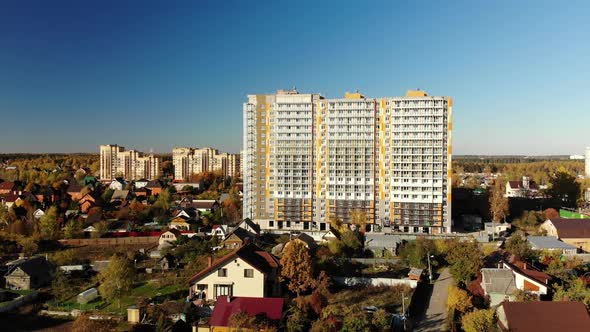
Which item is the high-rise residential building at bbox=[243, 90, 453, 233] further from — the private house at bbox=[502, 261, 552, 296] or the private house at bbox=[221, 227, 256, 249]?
the private house at bbox=[502, 261, 552, 296]

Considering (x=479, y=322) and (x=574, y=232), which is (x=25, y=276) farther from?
(x=574, y=232)

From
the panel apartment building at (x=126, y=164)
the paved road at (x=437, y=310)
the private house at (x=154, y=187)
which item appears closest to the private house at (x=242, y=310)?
the paved road at (x=437, y=310)

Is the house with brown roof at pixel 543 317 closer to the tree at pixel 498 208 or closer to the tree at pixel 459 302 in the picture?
the tree at pixel 459 302

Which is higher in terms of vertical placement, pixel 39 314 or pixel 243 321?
pixel 243 321

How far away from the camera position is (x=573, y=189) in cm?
4897

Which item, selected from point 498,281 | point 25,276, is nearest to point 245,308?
point 498,281

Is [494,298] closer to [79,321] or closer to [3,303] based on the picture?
[79,321]

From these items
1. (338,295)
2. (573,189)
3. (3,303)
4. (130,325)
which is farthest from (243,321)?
(573,189)

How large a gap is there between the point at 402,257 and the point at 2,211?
3179 centimetres

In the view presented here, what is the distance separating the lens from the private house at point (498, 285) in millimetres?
18078

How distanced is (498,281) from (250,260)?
944cm

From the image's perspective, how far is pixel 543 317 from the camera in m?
14.2

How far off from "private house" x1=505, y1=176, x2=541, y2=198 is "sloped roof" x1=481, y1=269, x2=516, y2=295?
4014cm

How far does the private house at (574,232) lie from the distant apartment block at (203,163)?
56139 mm
